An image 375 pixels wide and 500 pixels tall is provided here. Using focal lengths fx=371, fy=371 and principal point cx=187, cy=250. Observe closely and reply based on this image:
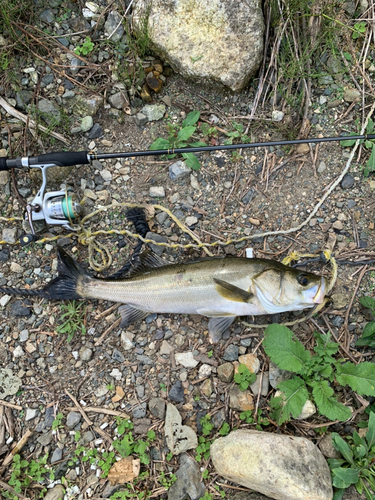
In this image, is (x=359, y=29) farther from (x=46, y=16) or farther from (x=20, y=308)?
(x=20, y=308)

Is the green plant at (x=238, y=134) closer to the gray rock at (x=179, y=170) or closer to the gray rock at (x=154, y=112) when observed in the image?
the gray rock at (x=179, y=170)

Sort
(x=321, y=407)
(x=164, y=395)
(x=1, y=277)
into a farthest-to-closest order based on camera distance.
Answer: (x=1, y=277) → (x=164, y=395) → (x=321, y=407)

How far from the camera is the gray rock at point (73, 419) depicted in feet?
13.1

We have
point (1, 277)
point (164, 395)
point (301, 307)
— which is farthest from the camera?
point (1, 277)

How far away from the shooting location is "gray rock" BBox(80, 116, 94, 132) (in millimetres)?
4430

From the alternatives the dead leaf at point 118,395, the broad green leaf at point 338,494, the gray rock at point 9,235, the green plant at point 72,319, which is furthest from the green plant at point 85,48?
the broad green leaf at point 338,494

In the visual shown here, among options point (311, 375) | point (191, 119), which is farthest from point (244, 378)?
point (191, 119)

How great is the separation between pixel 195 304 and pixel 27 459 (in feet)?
8.10

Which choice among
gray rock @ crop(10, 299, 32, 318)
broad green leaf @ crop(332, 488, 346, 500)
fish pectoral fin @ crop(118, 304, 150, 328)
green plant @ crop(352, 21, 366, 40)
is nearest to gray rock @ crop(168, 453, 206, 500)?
broad green leaf @ crop(332, 488, 346, 500)

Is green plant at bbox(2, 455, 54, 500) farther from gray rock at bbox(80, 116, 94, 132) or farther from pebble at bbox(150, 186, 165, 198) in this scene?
gray rock at bbox(80, 116, 94, 132)

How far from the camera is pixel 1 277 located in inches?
170

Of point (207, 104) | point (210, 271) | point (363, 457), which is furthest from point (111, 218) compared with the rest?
point (363, 457)

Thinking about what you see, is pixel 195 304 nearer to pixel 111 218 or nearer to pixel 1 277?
pixel 111 218

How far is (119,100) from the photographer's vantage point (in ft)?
14.5
